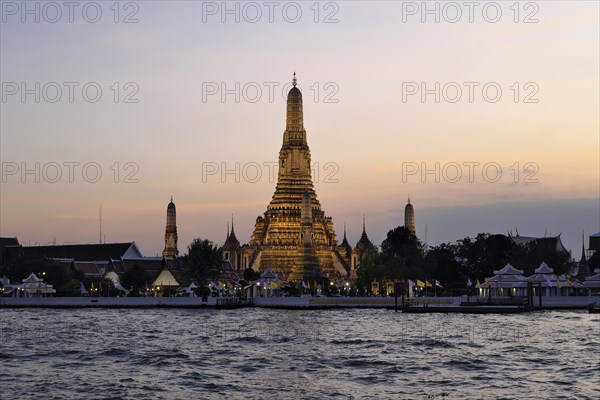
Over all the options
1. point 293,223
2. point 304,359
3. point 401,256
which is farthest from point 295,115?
point 304,359

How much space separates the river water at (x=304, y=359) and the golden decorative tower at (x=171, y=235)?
95751 mm

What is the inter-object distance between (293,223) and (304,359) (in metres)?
115

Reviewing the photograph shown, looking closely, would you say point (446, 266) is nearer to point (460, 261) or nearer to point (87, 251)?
point (460, 261)

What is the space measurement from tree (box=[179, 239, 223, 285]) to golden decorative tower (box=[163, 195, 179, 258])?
46.2 metres

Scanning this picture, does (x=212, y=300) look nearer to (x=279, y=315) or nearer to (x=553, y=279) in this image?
(x=279, y=315)

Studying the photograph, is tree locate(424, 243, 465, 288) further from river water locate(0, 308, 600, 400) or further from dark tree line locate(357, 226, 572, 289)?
river water locate(0, 308, 600, 400)

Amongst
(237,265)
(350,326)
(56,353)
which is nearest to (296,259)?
(237,265)

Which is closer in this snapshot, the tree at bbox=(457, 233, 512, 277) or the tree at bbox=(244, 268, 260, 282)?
the tree at bbox=(457, 233, 512, 277)

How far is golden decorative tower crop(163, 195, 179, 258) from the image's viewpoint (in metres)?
177

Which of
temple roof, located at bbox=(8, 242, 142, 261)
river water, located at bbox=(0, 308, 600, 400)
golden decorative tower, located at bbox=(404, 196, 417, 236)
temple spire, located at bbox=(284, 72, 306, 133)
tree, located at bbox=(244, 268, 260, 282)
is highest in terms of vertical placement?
temple spire, located at bbox=(284, 72, 306, 133)

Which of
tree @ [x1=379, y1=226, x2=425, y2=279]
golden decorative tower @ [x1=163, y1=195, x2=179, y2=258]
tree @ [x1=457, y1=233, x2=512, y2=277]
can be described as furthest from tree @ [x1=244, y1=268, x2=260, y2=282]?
tree @ [x1=457, y1=233, x2=512, y2=277]

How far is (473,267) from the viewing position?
135 meters

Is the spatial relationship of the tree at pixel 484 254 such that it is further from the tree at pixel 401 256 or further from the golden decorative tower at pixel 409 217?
the golden decorative tower at pixel 409 217

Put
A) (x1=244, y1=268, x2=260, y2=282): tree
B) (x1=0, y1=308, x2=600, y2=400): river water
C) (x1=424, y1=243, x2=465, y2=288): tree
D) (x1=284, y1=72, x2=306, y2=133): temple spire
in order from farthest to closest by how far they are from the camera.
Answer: (x1=284, y1=72, x2=306, y2=133): temple spire < (x1=244, y1=268, x2=260, y2=282): tree < (x1=424, y1=243, x2=465, y2=288): tree < (x1=0, y1=308, x2=600, y2=400): river water
